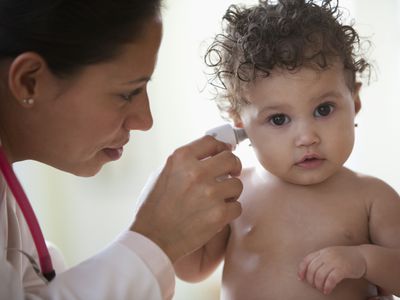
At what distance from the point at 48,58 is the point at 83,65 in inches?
2.3

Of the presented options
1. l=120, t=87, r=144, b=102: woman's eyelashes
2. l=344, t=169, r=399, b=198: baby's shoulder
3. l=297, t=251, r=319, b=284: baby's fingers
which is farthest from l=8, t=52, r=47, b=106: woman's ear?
l=344, t=169, r=399, b=198: baby's shoulder

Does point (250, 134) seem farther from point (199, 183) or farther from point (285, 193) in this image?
point (199, 183)

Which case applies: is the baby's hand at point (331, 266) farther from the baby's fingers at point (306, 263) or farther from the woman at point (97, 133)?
the woman at point (97, 133)

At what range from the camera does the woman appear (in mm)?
902

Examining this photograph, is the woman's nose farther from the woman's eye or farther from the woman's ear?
the woman's ear

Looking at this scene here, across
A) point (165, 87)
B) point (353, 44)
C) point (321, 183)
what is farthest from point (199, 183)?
point (165, 87)

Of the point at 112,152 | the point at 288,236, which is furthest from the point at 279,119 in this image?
the point at 112,152

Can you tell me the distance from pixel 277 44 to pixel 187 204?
0.42 meters

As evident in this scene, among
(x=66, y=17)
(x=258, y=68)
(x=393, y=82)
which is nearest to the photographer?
(x=66, y=17)

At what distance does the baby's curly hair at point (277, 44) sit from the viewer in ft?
3.84

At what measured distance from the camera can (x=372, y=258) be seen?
3.64ft

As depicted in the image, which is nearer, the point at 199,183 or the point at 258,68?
the point at 199,183

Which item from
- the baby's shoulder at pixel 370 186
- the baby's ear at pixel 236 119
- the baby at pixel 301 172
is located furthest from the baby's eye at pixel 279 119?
the baby's shoulder at pixel 370 186

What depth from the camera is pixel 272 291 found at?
1183mm
